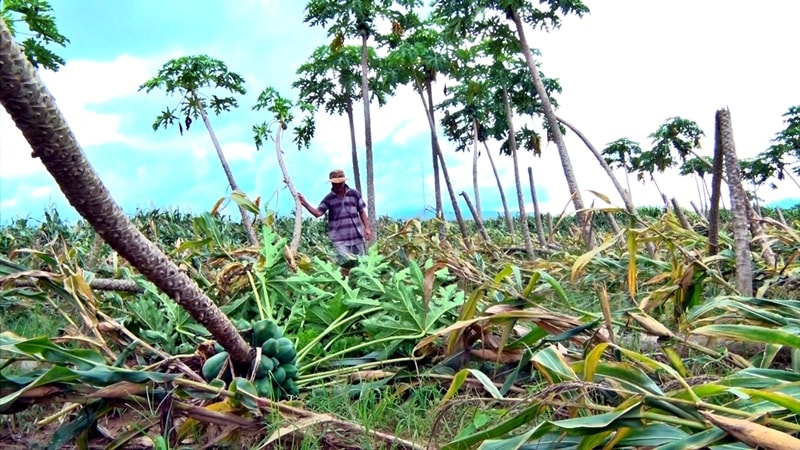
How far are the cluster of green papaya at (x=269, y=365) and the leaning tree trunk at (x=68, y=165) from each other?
15.7 inches

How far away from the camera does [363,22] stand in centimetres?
1596

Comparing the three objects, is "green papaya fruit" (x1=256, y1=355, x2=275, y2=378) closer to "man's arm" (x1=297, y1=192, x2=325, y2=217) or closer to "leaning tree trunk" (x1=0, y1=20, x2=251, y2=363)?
"leaning tree trunk" (x1=0, y1=20, x2=251, y2=363)

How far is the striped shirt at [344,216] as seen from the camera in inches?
264

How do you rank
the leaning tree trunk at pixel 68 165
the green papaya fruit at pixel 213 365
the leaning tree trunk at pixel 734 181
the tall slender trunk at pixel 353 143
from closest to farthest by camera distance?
1. the leaning tree trunk at pixel 68 165
2. the green papaya fruit at pixel 213 365
3. the leaning tree trunk at pixel 734 181
4. the tall slender trunk at pixel 353 143

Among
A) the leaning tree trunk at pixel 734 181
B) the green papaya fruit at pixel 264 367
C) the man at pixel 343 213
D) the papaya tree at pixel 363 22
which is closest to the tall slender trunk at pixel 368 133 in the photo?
the papaya tree at pixel 363 22

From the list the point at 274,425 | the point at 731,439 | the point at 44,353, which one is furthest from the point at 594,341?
the point at 44,353

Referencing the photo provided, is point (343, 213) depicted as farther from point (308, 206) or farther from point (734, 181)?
point (734, 181)

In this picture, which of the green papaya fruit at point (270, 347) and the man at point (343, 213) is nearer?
the green papaya fruit at point (270, 347)

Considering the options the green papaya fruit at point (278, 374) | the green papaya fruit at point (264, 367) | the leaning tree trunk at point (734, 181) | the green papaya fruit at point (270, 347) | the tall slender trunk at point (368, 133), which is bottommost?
the green papaya fruit at point (278, 374)

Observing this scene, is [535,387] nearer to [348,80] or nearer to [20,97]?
[20,97]

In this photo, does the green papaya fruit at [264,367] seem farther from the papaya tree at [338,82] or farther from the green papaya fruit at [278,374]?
the papaya tree at [338,82]

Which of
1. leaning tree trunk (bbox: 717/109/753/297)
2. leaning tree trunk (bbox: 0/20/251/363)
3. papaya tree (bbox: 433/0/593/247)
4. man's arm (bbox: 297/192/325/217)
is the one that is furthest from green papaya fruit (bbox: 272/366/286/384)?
papaya tree (bbox: 433/0/593/247)

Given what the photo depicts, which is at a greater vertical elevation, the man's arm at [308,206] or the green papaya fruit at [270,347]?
the man's arm at [308,206]

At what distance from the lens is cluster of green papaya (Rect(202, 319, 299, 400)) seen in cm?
166
